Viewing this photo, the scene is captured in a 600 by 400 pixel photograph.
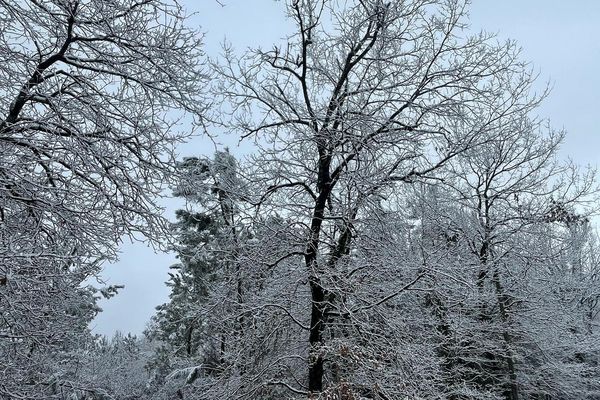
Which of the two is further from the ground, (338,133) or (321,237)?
(338,133)

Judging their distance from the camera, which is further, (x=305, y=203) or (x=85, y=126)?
(x=305, y=203)

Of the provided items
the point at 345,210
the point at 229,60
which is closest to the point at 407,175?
the point at 345,210

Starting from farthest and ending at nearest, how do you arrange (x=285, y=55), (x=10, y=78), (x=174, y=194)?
(x=285, y=55) → (x=174, y=194) → (x=10, y=78)

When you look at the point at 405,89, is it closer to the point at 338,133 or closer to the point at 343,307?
the point at 338,133

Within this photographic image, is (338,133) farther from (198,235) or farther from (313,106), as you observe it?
(198,235)

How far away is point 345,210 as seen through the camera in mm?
7801

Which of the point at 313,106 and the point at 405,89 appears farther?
the point at 313,106

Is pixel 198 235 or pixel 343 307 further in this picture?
pixel 198 235

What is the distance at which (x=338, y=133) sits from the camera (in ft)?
24.1

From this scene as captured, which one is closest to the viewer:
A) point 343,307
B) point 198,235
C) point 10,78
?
point 10,78

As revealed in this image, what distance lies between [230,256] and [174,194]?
365 cm

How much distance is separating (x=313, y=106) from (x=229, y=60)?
1.65m

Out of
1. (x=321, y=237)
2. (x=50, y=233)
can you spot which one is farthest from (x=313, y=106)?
(x=50, y=233)

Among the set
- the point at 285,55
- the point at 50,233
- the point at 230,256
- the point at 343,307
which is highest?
the point at 285,55
